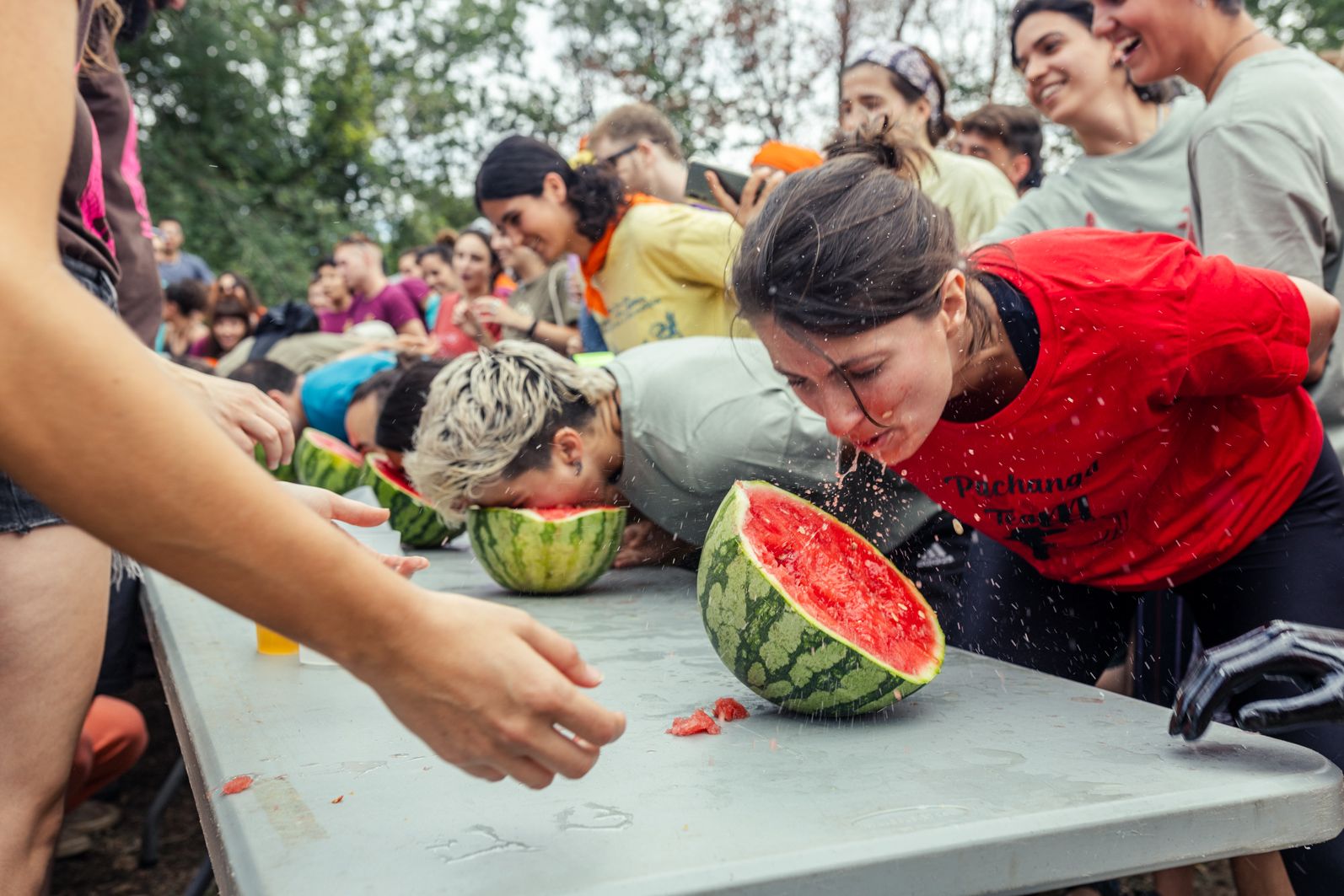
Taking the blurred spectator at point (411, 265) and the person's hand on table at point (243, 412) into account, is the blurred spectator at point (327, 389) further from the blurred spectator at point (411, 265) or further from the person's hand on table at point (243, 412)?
the blurred spectator at point (411, 265)

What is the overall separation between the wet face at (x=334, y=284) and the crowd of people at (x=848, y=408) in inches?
228

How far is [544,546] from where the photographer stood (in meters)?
2.95

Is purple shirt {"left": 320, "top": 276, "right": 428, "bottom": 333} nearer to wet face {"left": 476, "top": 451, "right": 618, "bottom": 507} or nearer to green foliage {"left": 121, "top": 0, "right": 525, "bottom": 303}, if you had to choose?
wet face {"left": 476, "top": 451, "right": 618, "bottom": 507}

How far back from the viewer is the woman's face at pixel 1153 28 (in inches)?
109

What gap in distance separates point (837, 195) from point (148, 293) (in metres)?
2.38

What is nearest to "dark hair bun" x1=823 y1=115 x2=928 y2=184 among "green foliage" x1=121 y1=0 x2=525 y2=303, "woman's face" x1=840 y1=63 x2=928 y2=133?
"woman's face" x1=840 y1=63 x2=928 y2=133

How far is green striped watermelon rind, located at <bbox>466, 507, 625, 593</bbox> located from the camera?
9.70ft

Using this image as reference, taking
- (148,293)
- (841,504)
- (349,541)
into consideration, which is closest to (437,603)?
(349,541)

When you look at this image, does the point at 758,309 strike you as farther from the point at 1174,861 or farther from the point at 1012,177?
the point at 1012,177

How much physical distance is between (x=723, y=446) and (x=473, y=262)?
5888mm

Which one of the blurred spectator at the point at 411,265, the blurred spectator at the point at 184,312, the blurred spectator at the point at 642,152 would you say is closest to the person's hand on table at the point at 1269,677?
the blurred spectator at the point at 642,152

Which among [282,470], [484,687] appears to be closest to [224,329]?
[282,470]

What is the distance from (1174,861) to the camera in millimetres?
1341

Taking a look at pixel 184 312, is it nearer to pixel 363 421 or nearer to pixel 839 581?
pixel 363 421
